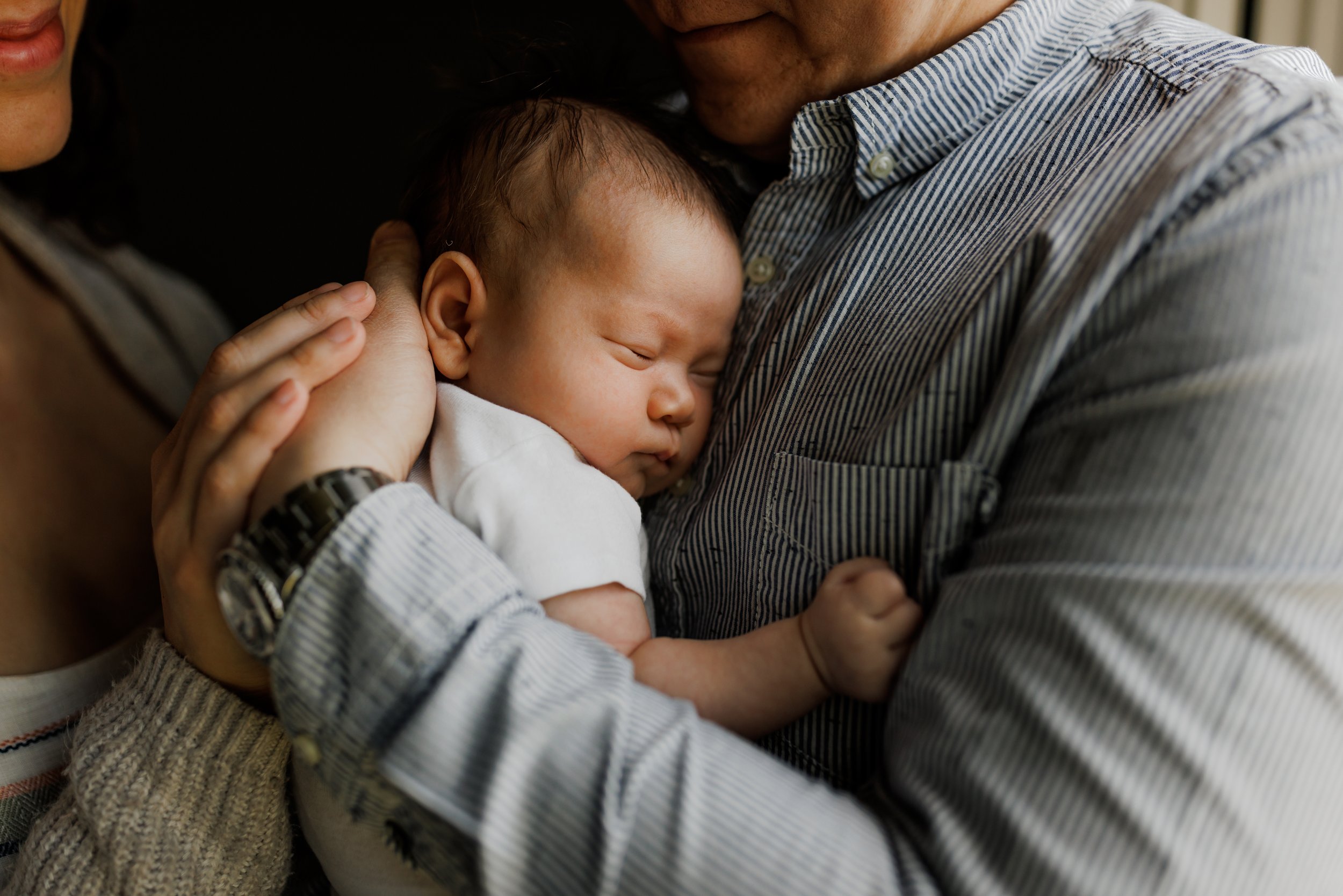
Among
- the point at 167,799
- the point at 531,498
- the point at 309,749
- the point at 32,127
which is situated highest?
the point at 32,127

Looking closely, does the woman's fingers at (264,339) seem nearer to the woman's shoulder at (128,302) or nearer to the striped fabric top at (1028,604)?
the striped fabric top at (1028,604)

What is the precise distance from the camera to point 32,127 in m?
1.21

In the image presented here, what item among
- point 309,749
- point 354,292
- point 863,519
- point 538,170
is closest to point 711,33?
point 538,170

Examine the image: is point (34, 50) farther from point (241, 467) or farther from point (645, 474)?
point (645, 474)

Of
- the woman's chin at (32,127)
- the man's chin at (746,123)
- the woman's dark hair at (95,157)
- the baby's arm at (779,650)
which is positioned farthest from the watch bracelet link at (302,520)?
the woman's dark hair at (95,157)

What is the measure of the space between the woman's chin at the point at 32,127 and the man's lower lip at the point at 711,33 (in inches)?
33.2

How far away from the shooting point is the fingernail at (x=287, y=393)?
77 centimetres

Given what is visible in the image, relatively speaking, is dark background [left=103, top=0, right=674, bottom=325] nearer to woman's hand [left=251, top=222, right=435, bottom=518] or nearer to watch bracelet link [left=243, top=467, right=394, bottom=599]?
woman's hand [left=251, top=222, right=435, bottom=518]

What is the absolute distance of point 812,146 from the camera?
1.02 meters

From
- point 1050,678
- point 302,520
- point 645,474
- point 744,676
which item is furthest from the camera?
point 645,474

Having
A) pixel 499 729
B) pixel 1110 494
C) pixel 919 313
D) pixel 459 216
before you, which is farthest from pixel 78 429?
pixel 1110 494

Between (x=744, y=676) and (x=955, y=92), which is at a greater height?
(x=955, y=92)

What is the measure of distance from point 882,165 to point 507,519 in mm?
532

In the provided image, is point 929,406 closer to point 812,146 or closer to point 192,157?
point 812,146
